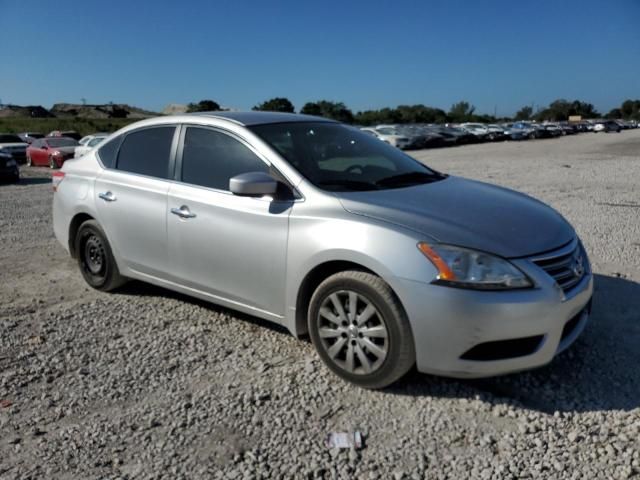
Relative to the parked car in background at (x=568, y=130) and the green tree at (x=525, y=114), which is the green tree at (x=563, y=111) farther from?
the parked car in background at (x=568, y=130)

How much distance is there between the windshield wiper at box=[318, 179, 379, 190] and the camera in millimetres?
3665

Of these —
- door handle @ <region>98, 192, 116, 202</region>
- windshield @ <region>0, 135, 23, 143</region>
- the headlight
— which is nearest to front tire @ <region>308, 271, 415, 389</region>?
the headlight

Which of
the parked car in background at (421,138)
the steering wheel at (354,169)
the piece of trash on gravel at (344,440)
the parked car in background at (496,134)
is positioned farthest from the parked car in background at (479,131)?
the piece of trash on gravel at (344,440)

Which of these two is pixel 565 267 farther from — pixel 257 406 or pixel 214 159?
pixel 214 159

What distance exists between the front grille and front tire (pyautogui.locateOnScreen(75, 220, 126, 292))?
3.54m

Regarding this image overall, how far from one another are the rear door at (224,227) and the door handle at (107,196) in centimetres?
78

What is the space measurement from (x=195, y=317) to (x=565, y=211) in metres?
6.74

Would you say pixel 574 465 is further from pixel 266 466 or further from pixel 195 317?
pixel 195 317

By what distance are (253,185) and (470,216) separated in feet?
4.46

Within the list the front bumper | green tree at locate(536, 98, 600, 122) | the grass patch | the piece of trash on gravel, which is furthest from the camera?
green tree at locate(536, 98, 600, 122)

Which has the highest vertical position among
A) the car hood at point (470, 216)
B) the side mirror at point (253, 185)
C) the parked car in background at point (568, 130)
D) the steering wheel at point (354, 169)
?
the parked car in background at point (568, 130)

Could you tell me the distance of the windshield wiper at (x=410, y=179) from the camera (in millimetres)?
3921

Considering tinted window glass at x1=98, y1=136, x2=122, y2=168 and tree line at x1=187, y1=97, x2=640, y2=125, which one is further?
tree line at x1=187, y1=97, x2=640, y2=125

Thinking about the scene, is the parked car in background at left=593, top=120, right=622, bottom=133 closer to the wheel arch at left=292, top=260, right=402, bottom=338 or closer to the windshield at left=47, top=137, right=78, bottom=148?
the windshield at left=47, top=137, right=78, bottom=148
